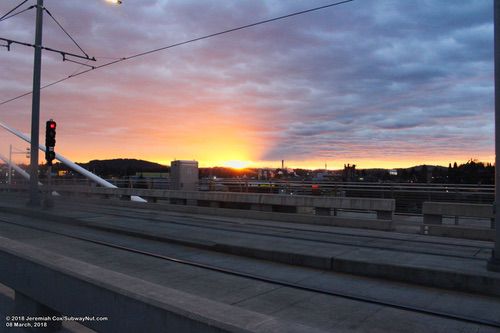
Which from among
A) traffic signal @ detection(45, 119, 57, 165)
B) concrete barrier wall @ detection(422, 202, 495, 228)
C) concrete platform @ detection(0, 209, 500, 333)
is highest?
traffic signal @ detection(45, 119, 57, 165)

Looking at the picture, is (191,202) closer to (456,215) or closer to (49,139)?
(49,139)

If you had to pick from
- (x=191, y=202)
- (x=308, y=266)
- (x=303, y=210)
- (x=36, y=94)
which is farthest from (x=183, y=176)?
(x=308, y=266)

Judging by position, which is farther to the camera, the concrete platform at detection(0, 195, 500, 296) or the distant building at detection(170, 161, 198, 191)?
the distant building at detection(170, 161, 198, 191)

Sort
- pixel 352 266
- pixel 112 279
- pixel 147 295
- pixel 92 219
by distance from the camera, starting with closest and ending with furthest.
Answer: pixel 147 295 → pixel 112 279 → pixel 352 266 → pixel 92 219

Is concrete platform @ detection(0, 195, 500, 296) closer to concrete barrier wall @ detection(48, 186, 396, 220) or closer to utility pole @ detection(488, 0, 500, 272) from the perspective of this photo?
utility pole @ detection(488, 0, 500, 272)

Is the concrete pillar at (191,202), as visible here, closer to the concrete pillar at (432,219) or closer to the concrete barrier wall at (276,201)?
the concrete barrier wall at (276,201)

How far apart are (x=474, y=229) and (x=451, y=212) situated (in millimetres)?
753

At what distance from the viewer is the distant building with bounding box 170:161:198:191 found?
23.1m

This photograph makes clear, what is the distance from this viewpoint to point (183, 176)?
23.2 meters

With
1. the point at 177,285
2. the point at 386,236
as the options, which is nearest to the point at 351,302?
the point at 177,285

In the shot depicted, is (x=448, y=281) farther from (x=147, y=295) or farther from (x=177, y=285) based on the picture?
(x=147, y=295)

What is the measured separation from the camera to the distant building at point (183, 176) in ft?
75.7

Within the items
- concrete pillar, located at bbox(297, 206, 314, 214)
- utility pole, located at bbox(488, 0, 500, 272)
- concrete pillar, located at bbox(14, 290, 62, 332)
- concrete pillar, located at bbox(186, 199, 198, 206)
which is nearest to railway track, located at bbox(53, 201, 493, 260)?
utility pole, located at bbox(488, 0, 500, 272)

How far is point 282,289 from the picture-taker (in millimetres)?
7418
